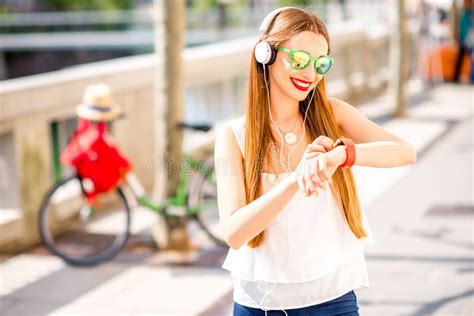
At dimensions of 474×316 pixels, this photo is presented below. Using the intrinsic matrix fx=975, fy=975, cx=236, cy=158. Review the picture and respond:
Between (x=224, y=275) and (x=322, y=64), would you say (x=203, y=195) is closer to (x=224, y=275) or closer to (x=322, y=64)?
(x=224, y=275)

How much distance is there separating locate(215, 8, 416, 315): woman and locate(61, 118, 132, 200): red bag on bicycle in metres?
3.90

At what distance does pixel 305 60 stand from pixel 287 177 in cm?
35

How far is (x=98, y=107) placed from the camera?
694cm

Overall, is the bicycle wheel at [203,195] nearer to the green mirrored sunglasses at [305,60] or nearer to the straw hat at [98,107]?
the straw hat at [98,107]

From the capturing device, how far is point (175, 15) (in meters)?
7.29

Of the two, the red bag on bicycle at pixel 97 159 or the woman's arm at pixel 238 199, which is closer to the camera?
the woman's arm at pixel 238 199

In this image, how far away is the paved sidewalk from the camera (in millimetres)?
6004

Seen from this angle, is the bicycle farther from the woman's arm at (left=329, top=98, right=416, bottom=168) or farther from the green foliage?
the green foliage

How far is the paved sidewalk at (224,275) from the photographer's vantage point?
600 centimetres

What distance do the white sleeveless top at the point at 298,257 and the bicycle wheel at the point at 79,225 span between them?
4058 mm

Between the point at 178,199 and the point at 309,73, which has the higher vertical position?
the point at 309,73

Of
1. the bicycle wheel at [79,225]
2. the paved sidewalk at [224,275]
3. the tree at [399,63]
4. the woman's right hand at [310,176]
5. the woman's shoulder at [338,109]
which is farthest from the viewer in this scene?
the tree at [399,63]

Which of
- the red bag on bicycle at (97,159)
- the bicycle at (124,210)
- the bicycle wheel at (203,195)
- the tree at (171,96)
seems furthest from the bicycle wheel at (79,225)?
the bicycle wheel at (203,195)

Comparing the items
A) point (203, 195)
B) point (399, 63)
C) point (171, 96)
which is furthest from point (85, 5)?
point (203, 195)
